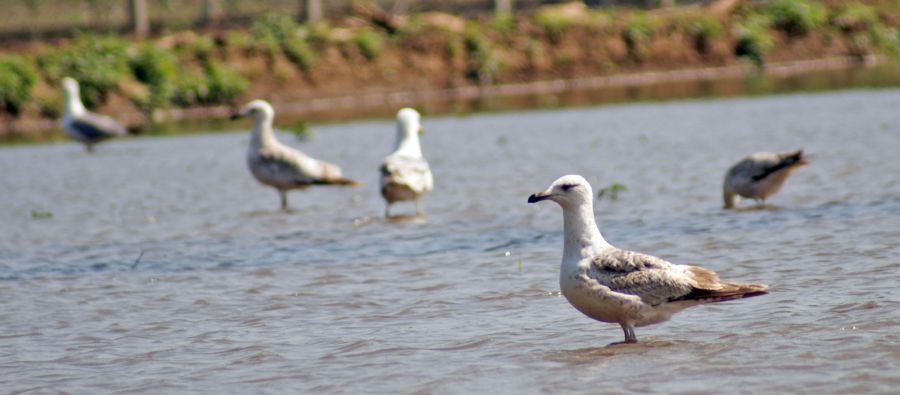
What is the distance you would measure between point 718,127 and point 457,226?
41.3 feet

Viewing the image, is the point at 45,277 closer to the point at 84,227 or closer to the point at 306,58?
the point at 84,227

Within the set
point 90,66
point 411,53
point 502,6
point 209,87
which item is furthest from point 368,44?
point 502,6

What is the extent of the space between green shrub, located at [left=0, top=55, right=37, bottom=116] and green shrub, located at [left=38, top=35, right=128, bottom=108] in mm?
1136

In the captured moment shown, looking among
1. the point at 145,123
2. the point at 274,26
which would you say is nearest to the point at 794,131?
the point at 145,123

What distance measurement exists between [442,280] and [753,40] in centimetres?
4105

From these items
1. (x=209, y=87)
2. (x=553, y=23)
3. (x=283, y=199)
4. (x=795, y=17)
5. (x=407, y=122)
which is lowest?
(x=283, y=199)

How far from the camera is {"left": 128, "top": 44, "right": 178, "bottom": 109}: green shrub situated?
→ 37.8 metres

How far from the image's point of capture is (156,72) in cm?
3828

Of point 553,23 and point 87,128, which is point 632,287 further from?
point 553,23

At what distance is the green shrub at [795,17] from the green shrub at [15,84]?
28.6 meters

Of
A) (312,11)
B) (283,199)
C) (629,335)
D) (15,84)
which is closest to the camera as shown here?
(629,335)

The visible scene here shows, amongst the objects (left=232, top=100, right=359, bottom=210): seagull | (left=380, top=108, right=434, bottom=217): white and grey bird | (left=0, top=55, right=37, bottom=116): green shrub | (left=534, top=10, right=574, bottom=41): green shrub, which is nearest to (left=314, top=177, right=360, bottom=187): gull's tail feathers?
(left=232, top=100, right=359, bottom=210): seagull

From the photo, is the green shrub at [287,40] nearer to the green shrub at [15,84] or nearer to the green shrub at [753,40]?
the green shrub at [15,84]

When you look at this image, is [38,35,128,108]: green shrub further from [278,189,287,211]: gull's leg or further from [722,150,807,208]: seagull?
[722,150,807,208]: seagull
